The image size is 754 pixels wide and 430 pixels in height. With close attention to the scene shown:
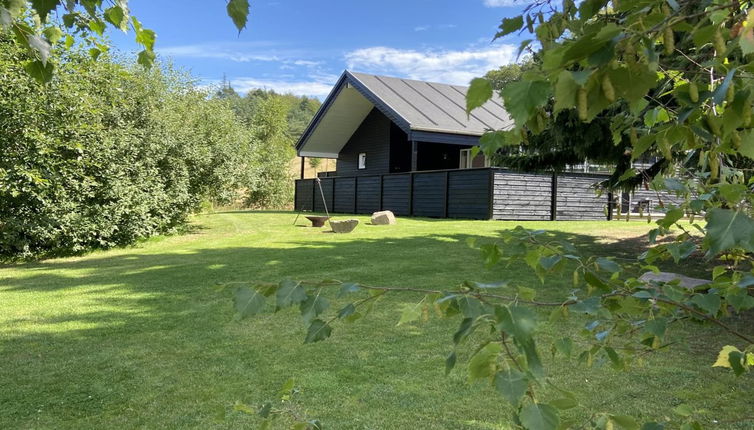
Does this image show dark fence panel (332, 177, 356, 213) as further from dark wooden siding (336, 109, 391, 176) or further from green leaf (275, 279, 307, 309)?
green leaf (275, 279, 307, 309)

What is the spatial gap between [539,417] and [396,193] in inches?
663

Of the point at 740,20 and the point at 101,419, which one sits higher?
the point at 740,20

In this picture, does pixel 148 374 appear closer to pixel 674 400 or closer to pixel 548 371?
pixel 548 371

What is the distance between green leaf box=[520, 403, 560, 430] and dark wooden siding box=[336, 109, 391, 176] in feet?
69.1

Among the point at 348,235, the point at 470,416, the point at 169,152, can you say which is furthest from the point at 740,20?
the point at 169,152

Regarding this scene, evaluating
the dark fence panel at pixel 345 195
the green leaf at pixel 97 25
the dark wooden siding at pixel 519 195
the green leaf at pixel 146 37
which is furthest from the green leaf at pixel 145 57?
the dark fence panel at pixel 345 195

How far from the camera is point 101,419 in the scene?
272 cm

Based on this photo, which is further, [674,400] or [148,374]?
[148,374]

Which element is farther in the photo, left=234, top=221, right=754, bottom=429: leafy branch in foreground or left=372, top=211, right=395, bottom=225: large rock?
left=372, top=211, right=395, bottom=225: large rock

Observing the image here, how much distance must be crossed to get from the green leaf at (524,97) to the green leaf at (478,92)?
0.23ft

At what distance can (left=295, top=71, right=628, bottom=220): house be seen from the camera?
1448 centimetres

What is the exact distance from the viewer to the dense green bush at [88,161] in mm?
8609

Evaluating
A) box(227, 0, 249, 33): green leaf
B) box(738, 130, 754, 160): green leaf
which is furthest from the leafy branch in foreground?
box(227, 0, 249, 33): green leaf

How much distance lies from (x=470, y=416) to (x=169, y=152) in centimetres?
1113
